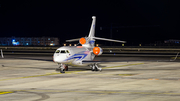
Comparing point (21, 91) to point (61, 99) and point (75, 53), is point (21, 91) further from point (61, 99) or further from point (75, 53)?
point (75, 53)

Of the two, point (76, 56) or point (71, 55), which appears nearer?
point (71, 55)

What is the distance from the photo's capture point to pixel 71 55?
2873 centimetres

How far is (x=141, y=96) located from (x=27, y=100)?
644 centimetres

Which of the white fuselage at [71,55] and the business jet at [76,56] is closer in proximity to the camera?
the white fuselage at [71,55]

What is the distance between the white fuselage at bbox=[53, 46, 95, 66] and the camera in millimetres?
27870

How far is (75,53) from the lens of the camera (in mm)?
29438

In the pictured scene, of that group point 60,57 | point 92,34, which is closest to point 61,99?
point 60,57

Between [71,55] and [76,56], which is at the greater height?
[71,55]

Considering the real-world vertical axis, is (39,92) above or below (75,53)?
below

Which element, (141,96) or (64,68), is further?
(64,68)

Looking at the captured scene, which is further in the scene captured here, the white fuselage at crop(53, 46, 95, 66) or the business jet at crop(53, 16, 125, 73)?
the business jet at crop(53, 16, 125, 73)

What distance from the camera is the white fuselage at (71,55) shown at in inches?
1097

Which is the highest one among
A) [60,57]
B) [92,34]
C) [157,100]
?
[92,34]

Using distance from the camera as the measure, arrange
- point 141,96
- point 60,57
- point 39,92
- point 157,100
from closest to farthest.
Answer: point 157,100
point 141,96
point 39,92
point 60,57
